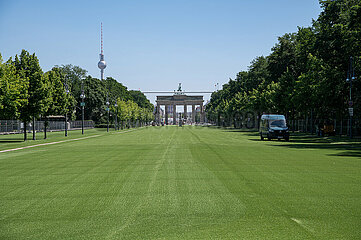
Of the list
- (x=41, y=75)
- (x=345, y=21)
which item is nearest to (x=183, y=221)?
(x=41, y=75)

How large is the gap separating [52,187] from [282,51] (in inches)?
2380

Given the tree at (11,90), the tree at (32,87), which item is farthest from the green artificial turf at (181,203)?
the tree at (32,87)

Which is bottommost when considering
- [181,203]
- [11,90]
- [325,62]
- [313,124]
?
[181,203]

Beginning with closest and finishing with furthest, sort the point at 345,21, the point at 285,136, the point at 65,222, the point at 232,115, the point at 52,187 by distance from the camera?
1. the point at 65,222
2. the point at 52,187
3. the point at 285,136
4. the point at 345,21
5. the point at 232,115

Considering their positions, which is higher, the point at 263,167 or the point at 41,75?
the point at 41,75

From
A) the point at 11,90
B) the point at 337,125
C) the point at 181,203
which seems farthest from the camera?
the point at 337,125

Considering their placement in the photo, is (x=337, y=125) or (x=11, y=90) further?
(x=337, y=125)

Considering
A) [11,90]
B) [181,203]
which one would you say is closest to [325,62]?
[11,90]

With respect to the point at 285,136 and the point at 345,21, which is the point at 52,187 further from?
the point at 345,21

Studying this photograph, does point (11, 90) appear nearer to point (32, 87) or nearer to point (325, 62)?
point (32, 87)

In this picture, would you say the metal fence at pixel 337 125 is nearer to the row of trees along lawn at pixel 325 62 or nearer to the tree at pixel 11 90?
the row of trees along lawn at pixel 325 62

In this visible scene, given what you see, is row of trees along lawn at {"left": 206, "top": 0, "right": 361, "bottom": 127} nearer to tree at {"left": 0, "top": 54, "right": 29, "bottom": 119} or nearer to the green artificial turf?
the green artificial turf

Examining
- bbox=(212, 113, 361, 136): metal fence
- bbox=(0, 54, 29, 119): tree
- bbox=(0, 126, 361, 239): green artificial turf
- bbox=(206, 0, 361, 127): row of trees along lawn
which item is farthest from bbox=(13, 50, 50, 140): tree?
bbox=(212, 113, 361, 136): metal fence

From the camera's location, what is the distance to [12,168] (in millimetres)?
15609
